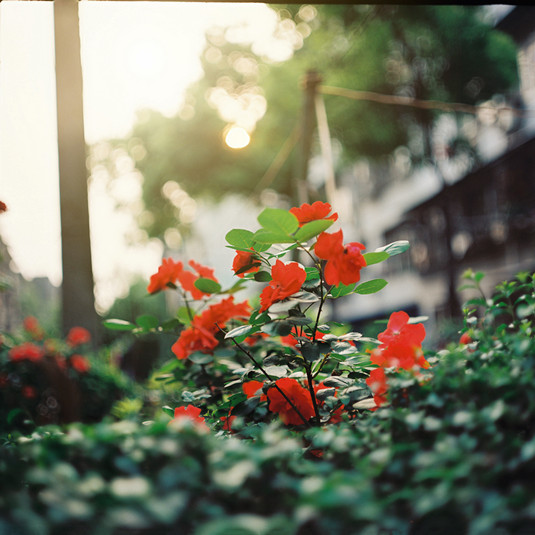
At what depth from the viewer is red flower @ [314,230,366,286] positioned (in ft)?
4.70

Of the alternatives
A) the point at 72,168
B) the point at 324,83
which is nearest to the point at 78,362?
the point at 72,168

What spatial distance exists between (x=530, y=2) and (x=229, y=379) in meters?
1.85

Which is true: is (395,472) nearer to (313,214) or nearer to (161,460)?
(161,460)

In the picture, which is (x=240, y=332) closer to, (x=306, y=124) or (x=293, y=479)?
(x=293, y=479)

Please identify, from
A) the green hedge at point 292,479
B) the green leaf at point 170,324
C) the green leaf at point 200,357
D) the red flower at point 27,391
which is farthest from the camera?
the red flower at point 27,391

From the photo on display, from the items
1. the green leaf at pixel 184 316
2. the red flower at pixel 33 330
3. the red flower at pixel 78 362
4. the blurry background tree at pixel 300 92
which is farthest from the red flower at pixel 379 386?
the blurry background tree at pixel 300 92

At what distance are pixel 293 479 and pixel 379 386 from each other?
387 millimetres

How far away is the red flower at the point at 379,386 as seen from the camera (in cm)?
119

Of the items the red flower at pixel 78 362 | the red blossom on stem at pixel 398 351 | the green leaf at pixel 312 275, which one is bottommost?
the red blossom on stem at pixel 398 351

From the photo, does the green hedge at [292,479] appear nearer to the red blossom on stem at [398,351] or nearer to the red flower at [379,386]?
the red flower at [379,386]

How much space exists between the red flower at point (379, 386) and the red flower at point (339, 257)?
10.1 inches

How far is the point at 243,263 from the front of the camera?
1.57 meters

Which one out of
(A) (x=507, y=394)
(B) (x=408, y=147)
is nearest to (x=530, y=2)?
(A) (x=507, y=394)

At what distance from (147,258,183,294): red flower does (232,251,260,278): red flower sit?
17.3 inches
